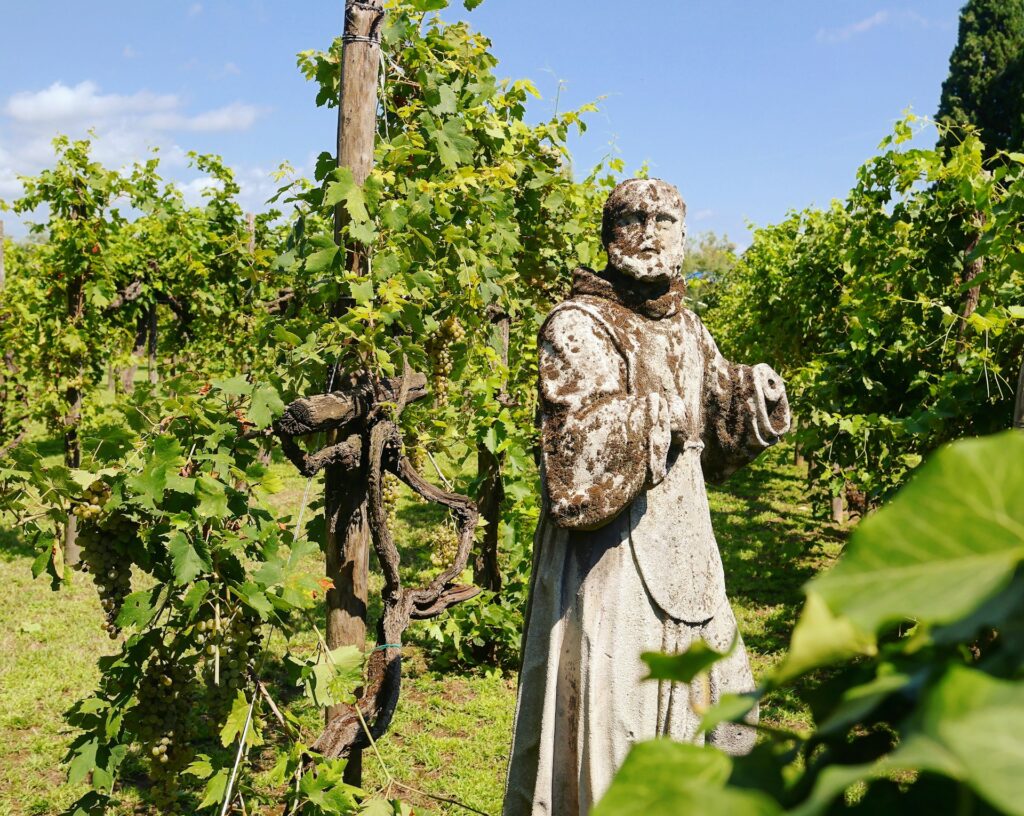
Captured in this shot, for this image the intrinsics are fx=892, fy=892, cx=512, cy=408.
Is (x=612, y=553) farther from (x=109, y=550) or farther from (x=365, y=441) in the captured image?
(x=109, y=550)

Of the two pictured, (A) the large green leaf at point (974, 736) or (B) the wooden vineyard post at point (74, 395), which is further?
(B) the wooden vineyard post at point (74, 395)

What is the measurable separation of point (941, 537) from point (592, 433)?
1830 millimetres

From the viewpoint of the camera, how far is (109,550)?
2590 mm

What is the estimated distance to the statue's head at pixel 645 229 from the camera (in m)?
2.38

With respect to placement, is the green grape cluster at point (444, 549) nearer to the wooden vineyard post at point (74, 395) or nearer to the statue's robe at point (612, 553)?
the statue's robe at point (612, 553)

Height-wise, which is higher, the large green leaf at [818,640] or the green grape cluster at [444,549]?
the large green leaf at [818,640]

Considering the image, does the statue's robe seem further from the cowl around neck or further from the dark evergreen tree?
the dark evergreen tree

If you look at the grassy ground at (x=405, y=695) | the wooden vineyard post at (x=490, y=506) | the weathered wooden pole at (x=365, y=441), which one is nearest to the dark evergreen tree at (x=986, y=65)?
the grassy ground at (x=405, y=695)

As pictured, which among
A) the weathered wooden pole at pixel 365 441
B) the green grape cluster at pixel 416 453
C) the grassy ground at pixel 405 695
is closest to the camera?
the weathered wooden pole at pixel 365 441

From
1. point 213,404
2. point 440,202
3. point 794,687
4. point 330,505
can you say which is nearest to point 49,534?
point 213,404

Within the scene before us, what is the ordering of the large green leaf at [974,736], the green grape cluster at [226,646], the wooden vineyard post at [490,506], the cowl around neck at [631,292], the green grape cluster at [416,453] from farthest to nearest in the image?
the wooden vineyard post at [490,506]
the green grape cluster at [416,453]
the green grape cluster at [226,646]
the cowl around neck at [631,292]
the large green leaf at [974,736]

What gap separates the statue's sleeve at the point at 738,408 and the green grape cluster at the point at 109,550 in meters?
1.70

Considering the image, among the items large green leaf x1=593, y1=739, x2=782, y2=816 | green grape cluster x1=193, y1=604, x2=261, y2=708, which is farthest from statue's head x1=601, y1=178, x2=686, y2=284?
large green leaf x1=593, y1=739, x2=782, y2=816

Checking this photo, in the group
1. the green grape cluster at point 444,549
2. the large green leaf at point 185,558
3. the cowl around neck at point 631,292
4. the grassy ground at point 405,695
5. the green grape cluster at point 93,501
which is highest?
the cowl around neck at point 631,292
